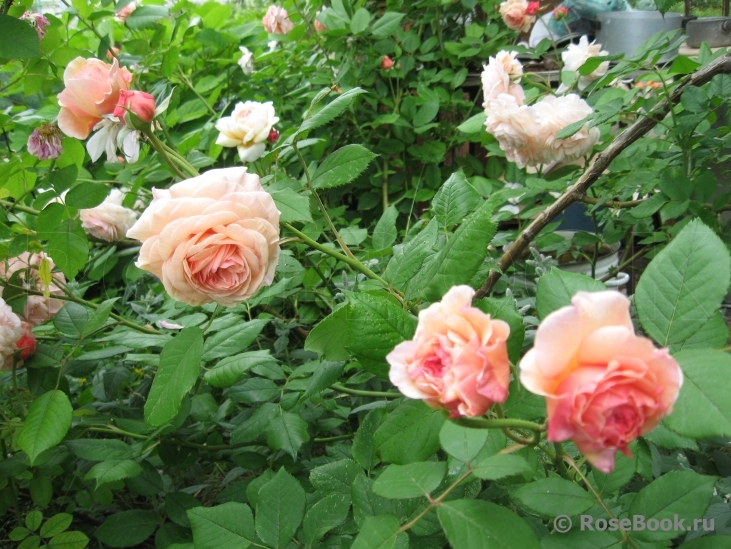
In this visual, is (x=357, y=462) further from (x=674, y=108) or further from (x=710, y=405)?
(x=674, y=108)

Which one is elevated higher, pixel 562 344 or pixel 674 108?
pixel 562 344

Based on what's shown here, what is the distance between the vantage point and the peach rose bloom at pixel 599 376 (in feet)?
0.87

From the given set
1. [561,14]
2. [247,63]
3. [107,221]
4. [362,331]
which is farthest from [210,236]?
[561,14]

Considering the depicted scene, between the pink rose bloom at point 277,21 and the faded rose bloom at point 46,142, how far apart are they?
1248 millimetres

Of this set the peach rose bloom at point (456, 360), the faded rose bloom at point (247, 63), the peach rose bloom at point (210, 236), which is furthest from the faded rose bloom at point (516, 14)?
the peach rose bloom at point (456, 360)

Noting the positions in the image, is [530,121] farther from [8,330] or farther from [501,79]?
[8,330]

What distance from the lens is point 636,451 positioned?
41 centimetres

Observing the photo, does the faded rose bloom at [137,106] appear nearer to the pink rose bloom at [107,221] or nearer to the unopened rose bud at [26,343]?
the unopened rose bud at [26,343]

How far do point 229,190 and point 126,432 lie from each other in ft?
1.69

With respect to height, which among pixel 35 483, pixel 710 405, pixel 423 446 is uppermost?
pixel 710 405

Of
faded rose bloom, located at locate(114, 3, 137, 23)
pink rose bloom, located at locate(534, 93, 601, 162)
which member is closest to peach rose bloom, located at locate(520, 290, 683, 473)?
pink rose bloom, located at locate(534, 93, 601, 162)

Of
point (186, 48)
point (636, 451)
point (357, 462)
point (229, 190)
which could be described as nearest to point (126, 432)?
point (357, 462)

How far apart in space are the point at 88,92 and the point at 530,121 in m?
0.60

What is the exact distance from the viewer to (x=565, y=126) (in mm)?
880
